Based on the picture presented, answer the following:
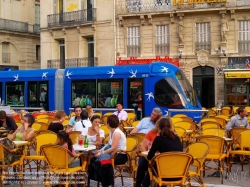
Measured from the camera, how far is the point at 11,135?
931 cm

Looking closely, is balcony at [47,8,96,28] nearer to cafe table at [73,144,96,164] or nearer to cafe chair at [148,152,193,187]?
cafe table at [73,144,96,164]

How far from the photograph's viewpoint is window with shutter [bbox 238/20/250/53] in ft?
83.7

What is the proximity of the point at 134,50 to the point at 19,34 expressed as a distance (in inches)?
463

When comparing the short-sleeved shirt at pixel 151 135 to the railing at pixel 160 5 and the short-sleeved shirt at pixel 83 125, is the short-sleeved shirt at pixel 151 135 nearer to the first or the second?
the short-sleeved shirt at pixel 83 125

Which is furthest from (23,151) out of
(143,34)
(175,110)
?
(143,34)

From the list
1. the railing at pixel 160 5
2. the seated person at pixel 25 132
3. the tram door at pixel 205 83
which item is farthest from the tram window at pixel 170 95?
the railing at pixel 160 5

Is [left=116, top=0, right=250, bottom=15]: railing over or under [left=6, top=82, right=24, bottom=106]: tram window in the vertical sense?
over

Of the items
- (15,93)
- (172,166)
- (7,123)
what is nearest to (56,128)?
(7,123)

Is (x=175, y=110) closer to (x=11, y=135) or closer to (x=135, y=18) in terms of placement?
(x=11, y=135)

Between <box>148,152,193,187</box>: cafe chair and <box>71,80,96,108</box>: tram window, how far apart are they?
12995mm

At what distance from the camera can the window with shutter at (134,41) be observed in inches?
1097

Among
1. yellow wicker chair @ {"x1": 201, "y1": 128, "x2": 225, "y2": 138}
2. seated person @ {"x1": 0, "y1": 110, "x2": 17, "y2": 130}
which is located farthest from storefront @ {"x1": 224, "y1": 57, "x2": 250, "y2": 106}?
seated person @ {"x1": 0, "y1": 110, "x2": 17, "y2": 130}

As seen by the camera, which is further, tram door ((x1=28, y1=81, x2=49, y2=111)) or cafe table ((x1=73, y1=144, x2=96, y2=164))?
tram door ((x1=28, y1=81, x2=49, y2=111))

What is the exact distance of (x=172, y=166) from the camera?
6512mm
